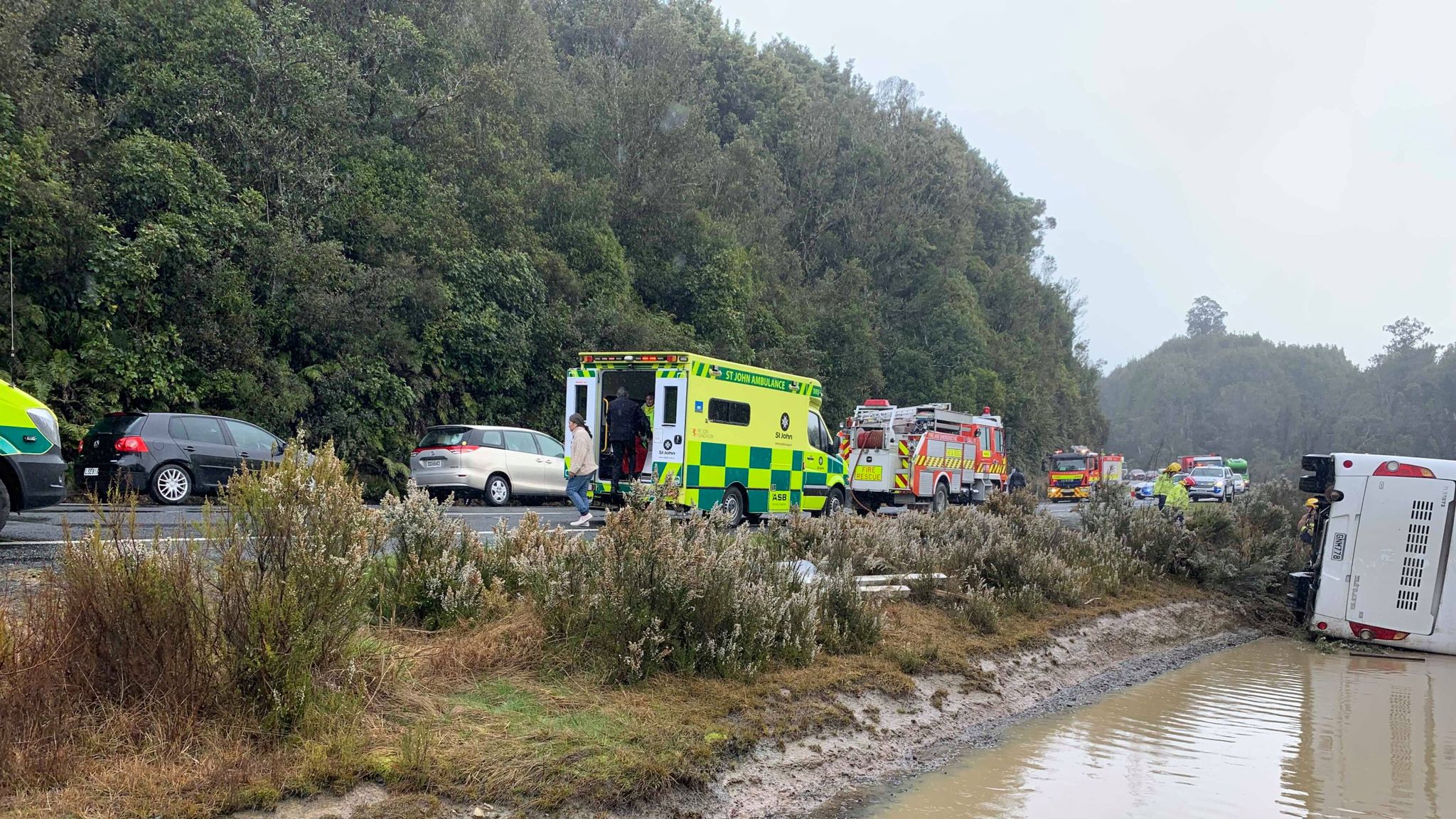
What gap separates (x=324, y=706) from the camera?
4859mm

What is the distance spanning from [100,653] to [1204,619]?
495 inches

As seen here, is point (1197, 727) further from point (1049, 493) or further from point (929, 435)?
point (1049, 493)

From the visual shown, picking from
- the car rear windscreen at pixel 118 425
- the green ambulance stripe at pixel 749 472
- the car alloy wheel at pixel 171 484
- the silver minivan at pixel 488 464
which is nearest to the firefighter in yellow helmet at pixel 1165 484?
the green ambulance stripe at pixel 749 472

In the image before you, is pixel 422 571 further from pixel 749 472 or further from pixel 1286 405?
pixel 1286 405

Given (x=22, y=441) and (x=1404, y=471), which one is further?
(x=1404, y=471)

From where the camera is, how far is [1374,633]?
450 inches

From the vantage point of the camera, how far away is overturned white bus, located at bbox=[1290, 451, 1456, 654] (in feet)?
35.8

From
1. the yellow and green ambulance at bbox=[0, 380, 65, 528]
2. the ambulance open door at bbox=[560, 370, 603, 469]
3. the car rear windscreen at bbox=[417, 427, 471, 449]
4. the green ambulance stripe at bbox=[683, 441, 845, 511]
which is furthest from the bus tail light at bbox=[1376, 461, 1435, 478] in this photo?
the car rear windscreen at bbox=[417, 427, 471, 449]

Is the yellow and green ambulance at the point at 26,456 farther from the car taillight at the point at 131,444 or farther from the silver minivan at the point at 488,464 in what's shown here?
the silver minivan at the point at 488,464

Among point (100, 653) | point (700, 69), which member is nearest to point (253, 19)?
point (100, 653)

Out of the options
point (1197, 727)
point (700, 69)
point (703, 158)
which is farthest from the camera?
point (700, 69)

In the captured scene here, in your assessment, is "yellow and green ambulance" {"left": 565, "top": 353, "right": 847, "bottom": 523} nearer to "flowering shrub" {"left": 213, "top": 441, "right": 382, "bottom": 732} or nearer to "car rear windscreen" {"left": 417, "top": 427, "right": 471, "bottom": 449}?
"car rear windscreen" {"left": 417, "top": 427, "right": 471, "bottom": 449}

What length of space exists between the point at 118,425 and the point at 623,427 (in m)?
7.37

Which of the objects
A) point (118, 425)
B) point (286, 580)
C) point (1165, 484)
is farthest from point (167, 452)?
point (1165, 484)
